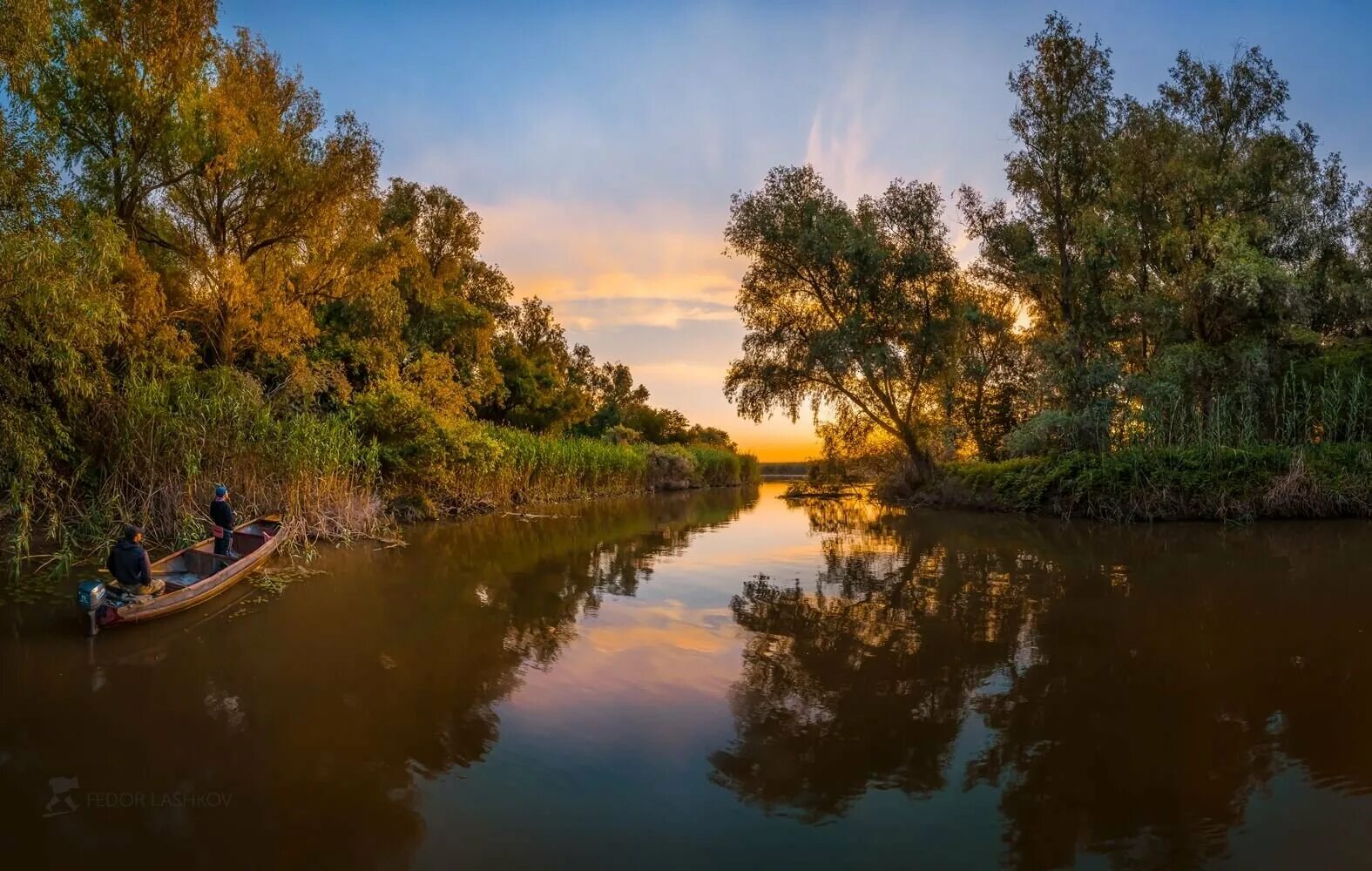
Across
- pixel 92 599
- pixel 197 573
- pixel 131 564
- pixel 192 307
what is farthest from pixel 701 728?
pixel 192 307

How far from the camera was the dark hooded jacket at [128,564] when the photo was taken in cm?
A: 782

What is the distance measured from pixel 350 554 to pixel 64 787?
9.80m

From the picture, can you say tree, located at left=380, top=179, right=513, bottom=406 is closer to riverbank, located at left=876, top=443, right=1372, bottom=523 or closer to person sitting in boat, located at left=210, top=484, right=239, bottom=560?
person sitting in boat, located at left=210, top=484, right=239, bottom=560

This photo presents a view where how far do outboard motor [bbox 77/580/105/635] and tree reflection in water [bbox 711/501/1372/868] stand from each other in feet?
22.7

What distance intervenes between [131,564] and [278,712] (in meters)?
3.98

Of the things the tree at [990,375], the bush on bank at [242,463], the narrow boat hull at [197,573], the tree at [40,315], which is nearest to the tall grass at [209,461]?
the bush on bank at [242,463]

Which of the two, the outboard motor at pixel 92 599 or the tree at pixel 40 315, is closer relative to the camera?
the outboard motor at pixel 92 599

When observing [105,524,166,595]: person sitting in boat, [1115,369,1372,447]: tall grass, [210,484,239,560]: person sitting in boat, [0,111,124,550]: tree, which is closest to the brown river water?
[105,524,166,595]: person sitting in boat

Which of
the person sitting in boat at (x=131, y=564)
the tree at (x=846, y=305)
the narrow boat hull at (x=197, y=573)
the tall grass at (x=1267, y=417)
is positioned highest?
the tree at (x=846, y=305)

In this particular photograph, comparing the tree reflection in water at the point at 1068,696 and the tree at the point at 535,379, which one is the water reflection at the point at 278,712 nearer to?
the tree reflection in water at the point at 1068,696

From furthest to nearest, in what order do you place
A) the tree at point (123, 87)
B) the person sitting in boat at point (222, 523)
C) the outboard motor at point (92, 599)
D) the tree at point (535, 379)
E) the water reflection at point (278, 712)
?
the tree at point (535, 379)
the tree at point (123, 87)
the person sitting in boat at point (222, 523)
the outboard motor at point (92, 599)
the water reflection at point (278, 712)

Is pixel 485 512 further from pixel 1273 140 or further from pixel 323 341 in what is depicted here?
pixel 1273 140

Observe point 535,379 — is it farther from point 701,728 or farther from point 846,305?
point 701,728

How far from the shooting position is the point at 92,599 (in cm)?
739
